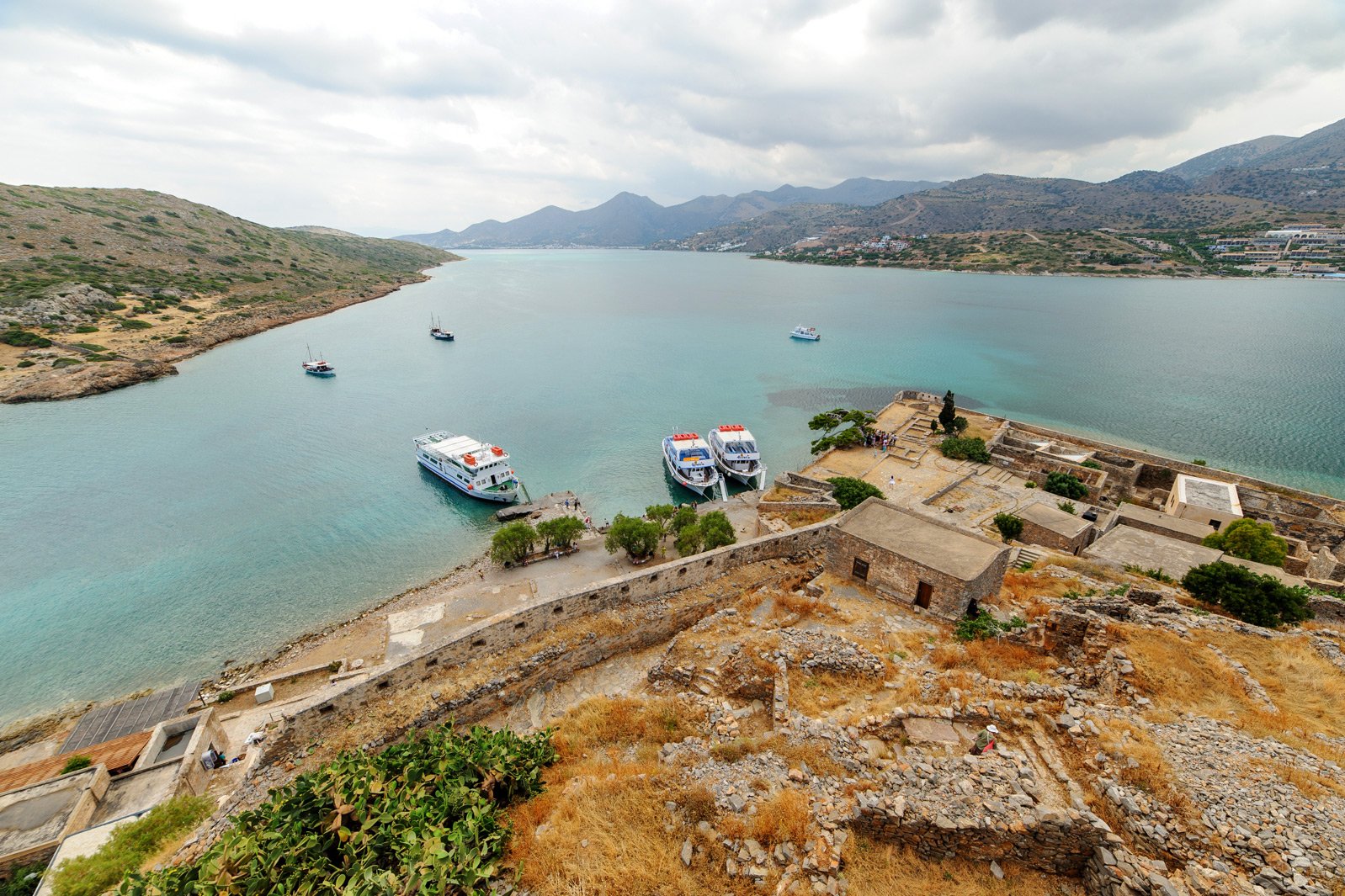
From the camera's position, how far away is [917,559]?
1566 centimetres

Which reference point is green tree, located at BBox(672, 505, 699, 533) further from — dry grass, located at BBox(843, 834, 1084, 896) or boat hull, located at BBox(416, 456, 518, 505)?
dry grass, located at BBox(843, 834, 1084, 896)

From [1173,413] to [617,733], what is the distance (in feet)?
234

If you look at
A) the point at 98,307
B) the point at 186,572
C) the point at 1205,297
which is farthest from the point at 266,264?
the point at 1205,297

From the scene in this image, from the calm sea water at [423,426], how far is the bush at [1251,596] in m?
29.8

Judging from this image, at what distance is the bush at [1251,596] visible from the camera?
49.0 ft

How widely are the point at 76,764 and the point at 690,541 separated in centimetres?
2204

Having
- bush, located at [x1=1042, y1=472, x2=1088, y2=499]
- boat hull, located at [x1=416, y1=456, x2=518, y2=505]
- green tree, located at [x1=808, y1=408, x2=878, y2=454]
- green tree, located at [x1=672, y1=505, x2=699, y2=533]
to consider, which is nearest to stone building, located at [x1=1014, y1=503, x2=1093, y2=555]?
bush, located at [x1=1042, y1=472, x2=1088, y2=499]

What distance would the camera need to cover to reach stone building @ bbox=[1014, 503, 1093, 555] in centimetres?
2436

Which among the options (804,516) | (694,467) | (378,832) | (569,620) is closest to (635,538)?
(804,516)

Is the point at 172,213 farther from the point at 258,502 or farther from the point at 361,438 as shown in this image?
the point at 258,502

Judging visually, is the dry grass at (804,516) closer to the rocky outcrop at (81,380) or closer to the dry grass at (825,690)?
the dry grass at (825,690)

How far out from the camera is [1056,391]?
214 ft

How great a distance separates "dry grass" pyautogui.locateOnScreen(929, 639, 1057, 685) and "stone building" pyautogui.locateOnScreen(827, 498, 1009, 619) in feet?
5.20

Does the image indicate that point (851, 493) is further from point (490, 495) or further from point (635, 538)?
point (490, 495)
